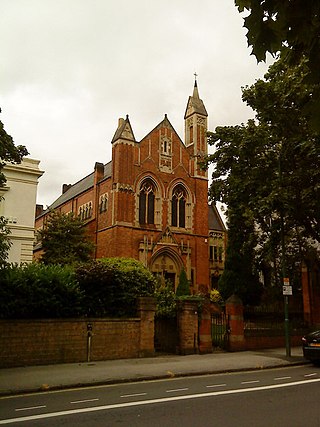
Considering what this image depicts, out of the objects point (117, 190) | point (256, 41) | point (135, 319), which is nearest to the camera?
point (256, 41)

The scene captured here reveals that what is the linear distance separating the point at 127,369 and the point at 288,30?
11946 mm

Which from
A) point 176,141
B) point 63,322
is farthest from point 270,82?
point 176,141

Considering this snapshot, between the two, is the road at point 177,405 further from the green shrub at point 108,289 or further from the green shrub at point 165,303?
the green shrub at point 165,303

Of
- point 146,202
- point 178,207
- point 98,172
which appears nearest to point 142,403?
point 146,202

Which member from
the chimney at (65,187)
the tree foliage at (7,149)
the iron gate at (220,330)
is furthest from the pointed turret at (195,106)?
the tree foliage at (7,149)

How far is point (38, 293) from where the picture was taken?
49.2 feet

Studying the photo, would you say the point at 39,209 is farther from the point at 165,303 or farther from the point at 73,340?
the point at 73,340

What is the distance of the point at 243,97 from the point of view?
65.1ft

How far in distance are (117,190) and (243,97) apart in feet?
68.2

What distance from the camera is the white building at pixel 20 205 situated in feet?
101

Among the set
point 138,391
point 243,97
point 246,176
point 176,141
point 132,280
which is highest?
point 176,141

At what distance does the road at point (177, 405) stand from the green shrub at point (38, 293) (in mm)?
4641

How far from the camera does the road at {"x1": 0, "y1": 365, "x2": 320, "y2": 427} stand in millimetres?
7219

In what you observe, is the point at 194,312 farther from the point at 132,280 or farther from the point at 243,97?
the point at 243,97
